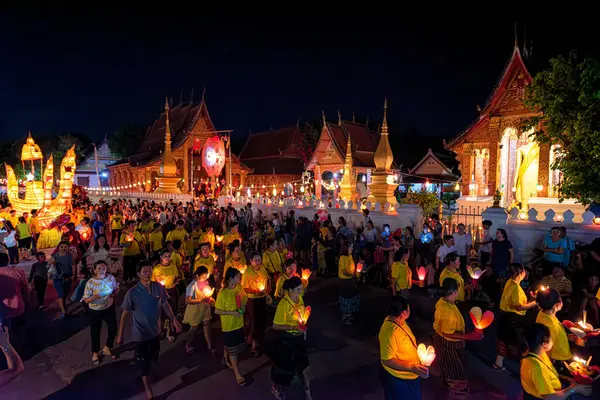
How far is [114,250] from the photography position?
48.3 ft

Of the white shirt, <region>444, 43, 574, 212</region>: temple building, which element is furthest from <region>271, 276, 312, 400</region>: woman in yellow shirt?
<region>444, 43, 574, 212</region>: temple building

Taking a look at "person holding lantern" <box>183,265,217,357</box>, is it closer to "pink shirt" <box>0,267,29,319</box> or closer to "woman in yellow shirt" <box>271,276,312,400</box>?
"woman in yellow shirt" <box>271,276,312,400</box>

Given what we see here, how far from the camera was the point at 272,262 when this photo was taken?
23.3ft

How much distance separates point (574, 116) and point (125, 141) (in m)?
44.7

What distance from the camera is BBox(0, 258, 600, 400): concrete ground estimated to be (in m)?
5.01

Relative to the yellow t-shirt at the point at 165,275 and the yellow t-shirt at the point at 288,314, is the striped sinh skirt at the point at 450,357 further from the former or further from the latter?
the yellow t-shirt at the point at 165,275

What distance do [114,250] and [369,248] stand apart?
983cm

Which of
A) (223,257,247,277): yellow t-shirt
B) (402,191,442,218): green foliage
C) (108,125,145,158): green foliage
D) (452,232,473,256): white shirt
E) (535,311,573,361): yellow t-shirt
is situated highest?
(108,125,145,158): green foliage

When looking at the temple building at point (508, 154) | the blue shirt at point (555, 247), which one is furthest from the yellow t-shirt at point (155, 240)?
the temple building at point (508, 154)

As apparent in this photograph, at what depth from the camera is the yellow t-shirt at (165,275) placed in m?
6.37

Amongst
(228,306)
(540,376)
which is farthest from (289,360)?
(540,376)

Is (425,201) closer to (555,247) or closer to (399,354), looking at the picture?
(555,247)

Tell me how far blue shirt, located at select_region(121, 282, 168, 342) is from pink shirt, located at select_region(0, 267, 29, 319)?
199cm

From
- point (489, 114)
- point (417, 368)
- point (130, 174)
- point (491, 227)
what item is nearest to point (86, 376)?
point (417, 368)
